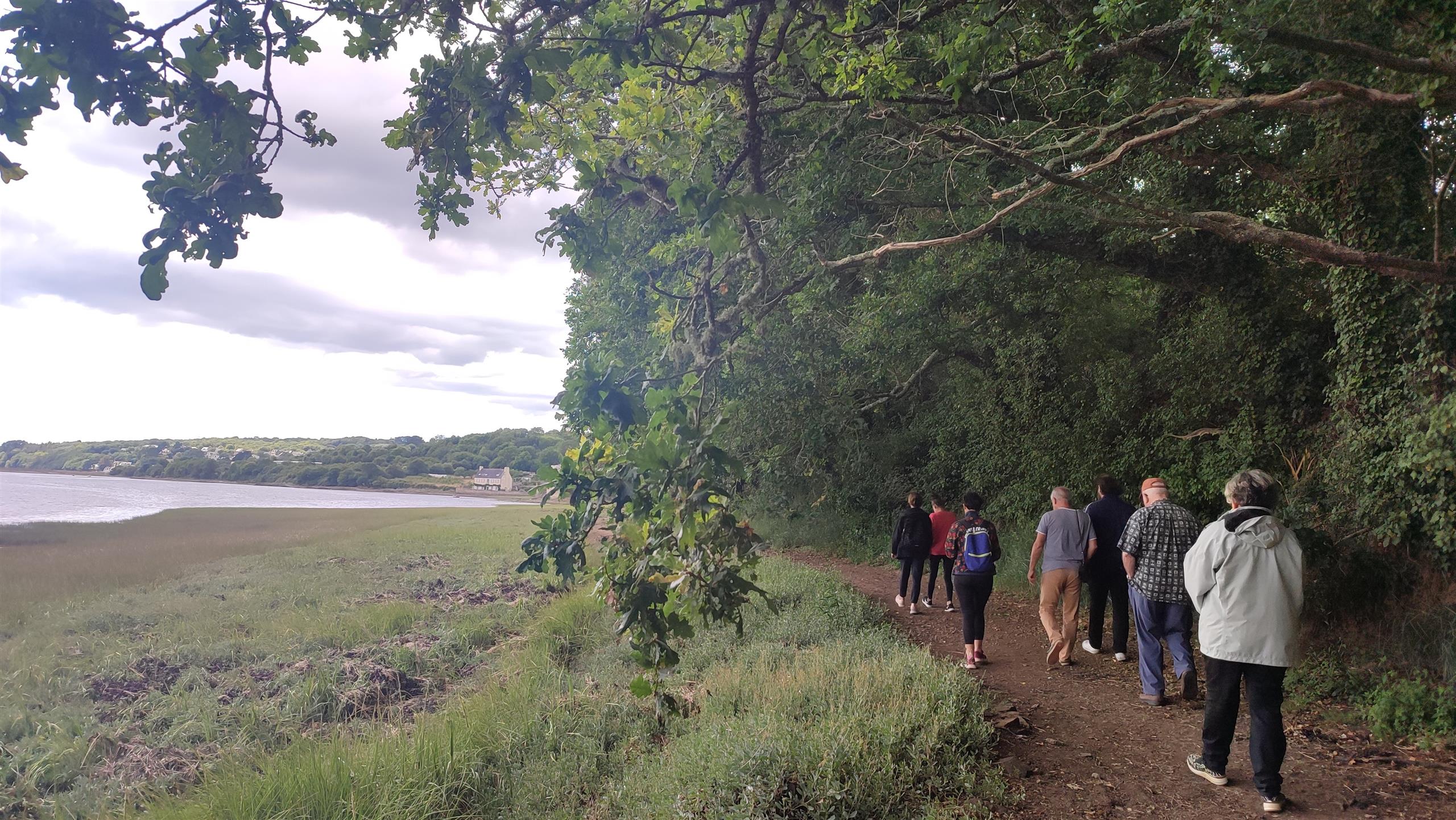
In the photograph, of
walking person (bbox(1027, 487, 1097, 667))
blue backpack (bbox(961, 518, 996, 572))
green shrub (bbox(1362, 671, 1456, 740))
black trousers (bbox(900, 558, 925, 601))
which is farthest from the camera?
black trousers (bbox(900, 558, 925, 601))

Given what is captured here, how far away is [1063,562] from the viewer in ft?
23.4

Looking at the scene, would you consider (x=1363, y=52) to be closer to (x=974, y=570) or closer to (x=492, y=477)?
(x=974, y=570)

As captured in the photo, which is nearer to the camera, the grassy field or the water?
the grassy field

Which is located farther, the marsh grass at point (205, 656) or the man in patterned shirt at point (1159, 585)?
the marsh grass at point (205, 656)

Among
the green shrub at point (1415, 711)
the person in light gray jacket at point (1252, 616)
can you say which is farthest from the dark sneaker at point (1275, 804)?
the green shrub at point (1415, 711)

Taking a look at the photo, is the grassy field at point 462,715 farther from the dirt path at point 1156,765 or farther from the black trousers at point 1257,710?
the black trousers at point 1257,710

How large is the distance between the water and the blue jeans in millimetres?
29970

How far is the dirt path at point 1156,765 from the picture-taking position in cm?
441

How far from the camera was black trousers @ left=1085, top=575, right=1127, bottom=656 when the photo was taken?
7.36 metres

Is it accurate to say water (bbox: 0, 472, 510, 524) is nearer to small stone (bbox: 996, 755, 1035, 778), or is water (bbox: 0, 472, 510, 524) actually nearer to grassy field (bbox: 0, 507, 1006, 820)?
grassy field (bbox: 0, 507, 1006, 820)

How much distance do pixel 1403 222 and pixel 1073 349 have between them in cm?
636

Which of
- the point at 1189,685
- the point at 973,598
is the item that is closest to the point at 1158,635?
the point at 1189,685

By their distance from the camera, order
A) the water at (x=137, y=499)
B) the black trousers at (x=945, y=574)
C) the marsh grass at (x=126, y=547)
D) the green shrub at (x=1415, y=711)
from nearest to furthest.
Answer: the green shrub at (x=1415, y=711)
the black trousers at (x=945, y=574)
the marsh grass at (x=126, y=547)
the water at (x=137, y=499)

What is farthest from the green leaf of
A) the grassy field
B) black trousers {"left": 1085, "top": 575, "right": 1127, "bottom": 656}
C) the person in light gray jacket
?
black trousers {"left": 1085, "top": 575, "right": 1127, "bottom": 656}
